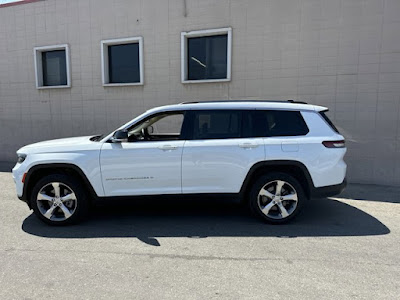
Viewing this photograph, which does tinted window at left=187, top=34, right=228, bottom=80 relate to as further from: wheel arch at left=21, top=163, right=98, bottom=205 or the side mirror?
wheel arch at left=21, top=163, right=98, bottom=205

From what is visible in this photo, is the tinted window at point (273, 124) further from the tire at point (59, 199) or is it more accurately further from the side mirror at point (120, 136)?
the tire at point (59, 199)

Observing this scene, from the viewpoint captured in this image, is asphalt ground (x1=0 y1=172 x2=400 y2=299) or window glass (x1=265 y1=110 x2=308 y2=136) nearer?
asphalt ground (x1=0 y1=172 x2=400 y2=299)

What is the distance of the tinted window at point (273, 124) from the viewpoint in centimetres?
418

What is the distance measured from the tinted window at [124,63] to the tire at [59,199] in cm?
495

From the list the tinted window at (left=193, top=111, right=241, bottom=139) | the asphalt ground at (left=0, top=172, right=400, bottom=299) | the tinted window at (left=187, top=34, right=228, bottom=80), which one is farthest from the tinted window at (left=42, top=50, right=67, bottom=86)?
the tinted window at (left=193, top=111, right=241, bottom=139)

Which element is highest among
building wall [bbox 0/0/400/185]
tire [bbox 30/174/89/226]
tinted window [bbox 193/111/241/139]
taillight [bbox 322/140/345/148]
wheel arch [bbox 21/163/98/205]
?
building wall [bbox 0/0/400/185]

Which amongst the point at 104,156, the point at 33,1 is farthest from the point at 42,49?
the point at 104,156

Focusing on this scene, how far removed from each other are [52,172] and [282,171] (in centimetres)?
344

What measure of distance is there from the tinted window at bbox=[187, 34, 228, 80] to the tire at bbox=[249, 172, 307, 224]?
14.1 ft

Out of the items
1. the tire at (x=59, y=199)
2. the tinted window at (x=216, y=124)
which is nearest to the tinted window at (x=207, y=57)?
the tinted window at (x=216, y=124)

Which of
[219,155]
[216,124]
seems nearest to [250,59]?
[216,124]

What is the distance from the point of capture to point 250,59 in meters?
7.27

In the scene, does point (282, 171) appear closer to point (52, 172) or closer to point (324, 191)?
point (324, 191)

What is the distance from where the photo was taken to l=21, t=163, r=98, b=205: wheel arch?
4113 millimetres
